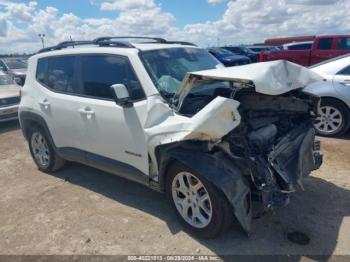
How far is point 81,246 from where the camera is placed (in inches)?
137

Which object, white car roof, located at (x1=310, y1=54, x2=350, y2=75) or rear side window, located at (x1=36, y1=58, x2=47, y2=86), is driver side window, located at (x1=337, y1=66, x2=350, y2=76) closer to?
white car roof, located at (x1=310, y1=54, x2=350, y2=75)

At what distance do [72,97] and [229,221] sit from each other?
2.55m

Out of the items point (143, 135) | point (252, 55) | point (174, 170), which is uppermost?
point (143, 135)

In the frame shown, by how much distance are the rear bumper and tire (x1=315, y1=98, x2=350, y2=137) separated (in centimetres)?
745

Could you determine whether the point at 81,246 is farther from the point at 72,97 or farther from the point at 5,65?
the point at 5,65

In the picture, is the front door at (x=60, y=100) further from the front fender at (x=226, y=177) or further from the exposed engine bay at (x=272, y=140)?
the front fender at (x=226, y=177)

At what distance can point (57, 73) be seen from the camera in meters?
4.82

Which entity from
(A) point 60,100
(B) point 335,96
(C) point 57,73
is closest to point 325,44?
(B) point 335,96

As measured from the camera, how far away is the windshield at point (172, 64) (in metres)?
3.81

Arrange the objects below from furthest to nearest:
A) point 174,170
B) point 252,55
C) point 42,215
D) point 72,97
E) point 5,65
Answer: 1. point 252,55
2. point 5,65
3. point 72,97
4. point 42,215
5. point 174,170

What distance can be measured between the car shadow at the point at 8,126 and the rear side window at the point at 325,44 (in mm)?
9916

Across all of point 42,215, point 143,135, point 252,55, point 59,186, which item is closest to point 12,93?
point 59,186

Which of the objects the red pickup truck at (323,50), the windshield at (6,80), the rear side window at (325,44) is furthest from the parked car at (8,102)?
the rear side window at (325,44)

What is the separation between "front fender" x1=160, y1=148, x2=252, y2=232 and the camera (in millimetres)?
3033
